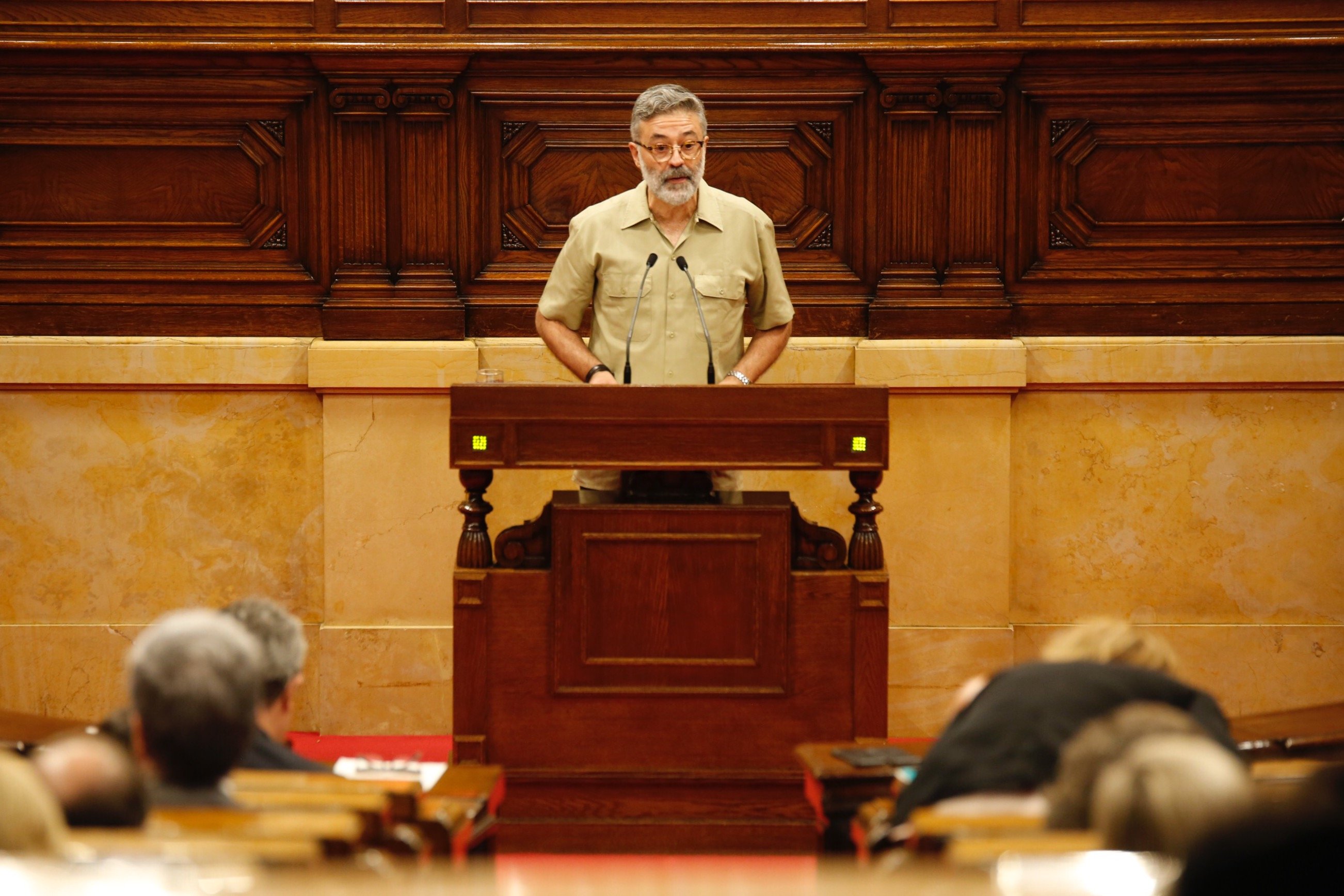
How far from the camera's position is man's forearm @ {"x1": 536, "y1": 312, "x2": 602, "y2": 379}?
14.7ft

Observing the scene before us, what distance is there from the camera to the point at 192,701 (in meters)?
2.28

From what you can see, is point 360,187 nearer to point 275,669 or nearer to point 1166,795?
point 275,669

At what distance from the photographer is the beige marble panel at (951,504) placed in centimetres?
562

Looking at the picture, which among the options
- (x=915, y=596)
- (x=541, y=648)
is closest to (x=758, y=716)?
(x=541, y=648)

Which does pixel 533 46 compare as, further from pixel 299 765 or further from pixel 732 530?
pixel 299 765

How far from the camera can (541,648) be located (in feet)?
13.1

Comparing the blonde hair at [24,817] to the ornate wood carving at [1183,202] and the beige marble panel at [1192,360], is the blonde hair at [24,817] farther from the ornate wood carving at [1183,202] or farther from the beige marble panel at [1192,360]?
the ornate wood carving at [1183,202]

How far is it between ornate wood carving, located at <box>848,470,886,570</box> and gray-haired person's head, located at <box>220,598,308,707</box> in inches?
66.8

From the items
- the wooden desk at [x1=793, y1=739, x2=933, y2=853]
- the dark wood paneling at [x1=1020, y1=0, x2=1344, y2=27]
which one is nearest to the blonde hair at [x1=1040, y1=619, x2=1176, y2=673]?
the wooden desk at [x1=793, y1=739, x2=933, y2=853]

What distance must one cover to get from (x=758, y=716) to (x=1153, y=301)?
2.71 metres

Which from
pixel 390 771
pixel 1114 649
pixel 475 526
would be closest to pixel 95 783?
pixel 390 771

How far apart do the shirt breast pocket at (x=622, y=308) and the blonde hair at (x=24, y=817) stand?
292 cm

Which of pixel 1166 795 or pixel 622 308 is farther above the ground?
pixel 622 308

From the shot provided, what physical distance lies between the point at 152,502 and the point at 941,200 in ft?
10.6
